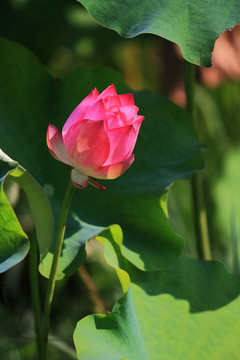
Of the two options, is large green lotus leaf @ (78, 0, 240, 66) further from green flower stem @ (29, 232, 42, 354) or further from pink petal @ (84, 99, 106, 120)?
green flower stem @ (29, 232, 42, 354)

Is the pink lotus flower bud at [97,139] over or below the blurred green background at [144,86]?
over

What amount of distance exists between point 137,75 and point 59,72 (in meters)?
0.47

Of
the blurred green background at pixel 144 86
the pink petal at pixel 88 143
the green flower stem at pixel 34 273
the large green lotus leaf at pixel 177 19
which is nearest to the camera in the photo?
the pink petal at pixel 88 143

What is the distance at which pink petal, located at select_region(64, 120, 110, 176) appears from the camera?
2.43ft

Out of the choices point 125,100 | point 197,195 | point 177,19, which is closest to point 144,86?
point 197,195

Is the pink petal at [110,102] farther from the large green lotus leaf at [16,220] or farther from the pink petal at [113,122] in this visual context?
the large green lotus leaf at [16,220]

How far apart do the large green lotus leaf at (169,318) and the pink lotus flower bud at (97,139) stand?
17 cm

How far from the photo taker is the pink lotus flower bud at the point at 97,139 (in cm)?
74

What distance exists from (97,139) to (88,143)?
0.01 metres

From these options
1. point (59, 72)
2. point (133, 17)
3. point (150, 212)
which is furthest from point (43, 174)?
point (59, 72)

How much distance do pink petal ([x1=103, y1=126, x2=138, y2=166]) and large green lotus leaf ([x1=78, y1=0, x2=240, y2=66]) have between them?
16 cm

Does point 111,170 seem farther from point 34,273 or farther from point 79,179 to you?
point 34,273

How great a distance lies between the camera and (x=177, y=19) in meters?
0.89

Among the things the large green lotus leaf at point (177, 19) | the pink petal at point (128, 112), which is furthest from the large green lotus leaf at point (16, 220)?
the large green lotus leaf at point (177, 19)
